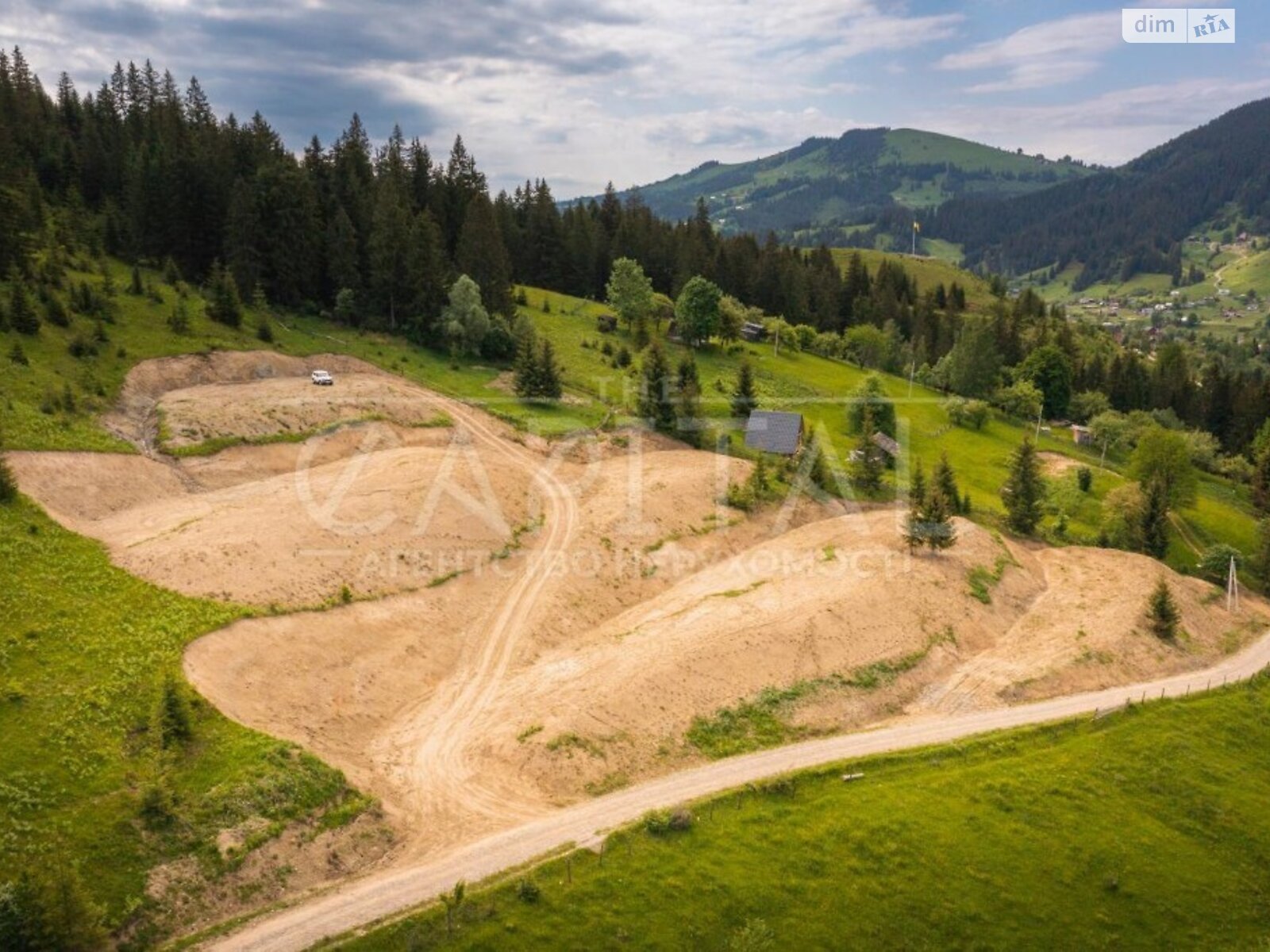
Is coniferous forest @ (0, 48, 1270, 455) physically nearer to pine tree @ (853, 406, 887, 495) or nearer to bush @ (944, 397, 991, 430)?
bush @ (944, 397, 991, 430)

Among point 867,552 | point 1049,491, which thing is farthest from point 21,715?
point 1049,491

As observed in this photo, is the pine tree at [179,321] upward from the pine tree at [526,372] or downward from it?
upward

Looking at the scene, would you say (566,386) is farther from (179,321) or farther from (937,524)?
(937,524)

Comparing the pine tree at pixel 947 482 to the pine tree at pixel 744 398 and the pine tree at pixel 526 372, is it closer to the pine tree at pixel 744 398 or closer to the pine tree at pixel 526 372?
the pine tree at pixel 744 398

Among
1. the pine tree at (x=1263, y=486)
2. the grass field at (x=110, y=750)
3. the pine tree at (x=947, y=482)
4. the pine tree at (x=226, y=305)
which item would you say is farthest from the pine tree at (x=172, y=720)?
the pine tree at (x=1263, y=486)

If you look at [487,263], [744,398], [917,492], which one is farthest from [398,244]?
[917,492]
